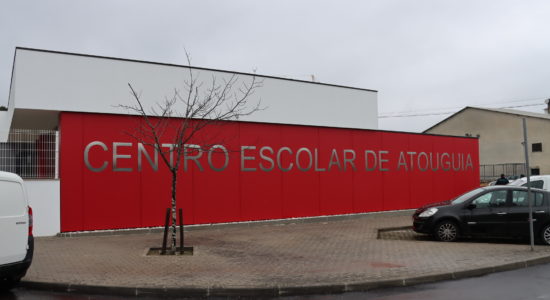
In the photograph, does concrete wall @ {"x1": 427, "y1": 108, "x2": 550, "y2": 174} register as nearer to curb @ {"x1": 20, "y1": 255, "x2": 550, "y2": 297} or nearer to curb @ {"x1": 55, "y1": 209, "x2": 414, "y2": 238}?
curb @ {"x1": 55, "y1": 209, "x2": 414, "y2": 238}

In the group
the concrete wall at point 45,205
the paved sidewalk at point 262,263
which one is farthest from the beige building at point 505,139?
the concrete wall at point 45,205

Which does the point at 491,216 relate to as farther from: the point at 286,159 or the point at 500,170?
the point at 500,170

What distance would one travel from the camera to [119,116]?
13.7m

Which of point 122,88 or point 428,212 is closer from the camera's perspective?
point 428,212

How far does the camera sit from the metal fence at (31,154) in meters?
12.6

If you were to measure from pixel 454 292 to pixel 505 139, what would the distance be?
129ft

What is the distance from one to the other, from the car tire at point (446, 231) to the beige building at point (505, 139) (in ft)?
103

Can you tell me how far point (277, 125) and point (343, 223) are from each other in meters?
4.01

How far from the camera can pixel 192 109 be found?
14273 mm

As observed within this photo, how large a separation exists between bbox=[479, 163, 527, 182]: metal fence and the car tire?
30010 millimetres

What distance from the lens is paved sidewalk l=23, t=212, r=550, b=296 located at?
7289 mm

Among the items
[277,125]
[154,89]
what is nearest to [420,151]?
[277,125]

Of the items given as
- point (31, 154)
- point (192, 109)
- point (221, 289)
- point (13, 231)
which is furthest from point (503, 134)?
point (13, 231)

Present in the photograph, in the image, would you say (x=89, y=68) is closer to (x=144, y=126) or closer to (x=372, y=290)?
(x=144, y=126)
